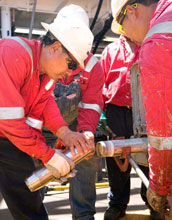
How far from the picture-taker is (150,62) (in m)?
1.42

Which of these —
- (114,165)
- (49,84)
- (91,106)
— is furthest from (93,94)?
(114,165)

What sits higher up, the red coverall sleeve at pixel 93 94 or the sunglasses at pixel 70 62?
the sunglasses at pixel 70 62

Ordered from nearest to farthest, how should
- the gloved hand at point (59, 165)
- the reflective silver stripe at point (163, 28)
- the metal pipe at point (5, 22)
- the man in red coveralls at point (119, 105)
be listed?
A: 1. the reflective silver stripe at point (163, 28)
2. the gloved hand at point (59, 165)
3. the man in red coveralls at point (119, 105)
4. the metal pipe at point (5, 22)

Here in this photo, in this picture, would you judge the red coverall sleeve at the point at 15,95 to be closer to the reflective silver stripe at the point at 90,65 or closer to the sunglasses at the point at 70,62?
the sunglasses at the point at 70,62

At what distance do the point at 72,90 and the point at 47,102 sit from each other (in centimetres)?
36

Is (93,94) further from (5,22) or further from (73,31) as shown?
(5,22)

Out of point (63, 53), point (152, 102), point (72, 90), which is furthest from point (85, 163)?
point (152, 102)

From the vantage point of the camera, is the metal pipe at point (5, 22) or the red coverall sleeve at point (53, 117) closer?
the red coverall sleeve at point (53, 117)

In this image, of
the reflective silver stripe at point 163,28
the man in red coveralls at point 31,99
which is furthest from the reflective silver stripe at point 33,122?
the reflective silver stripe at point 163,28

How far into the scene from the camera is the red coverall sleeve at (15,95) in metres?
1.83

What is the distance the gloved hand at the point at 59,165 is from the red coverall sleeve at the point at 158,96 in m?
0.65

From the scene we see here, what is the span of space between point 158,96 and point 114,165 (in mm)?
1778

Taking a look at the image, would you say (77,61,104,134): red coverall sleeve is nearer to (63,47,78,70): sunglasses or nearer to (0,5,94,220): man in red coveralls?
(0,5,94,220): man in red coveralls

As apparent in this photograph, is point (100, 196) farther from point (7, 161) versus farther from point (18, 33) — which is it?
point (18, 33)
